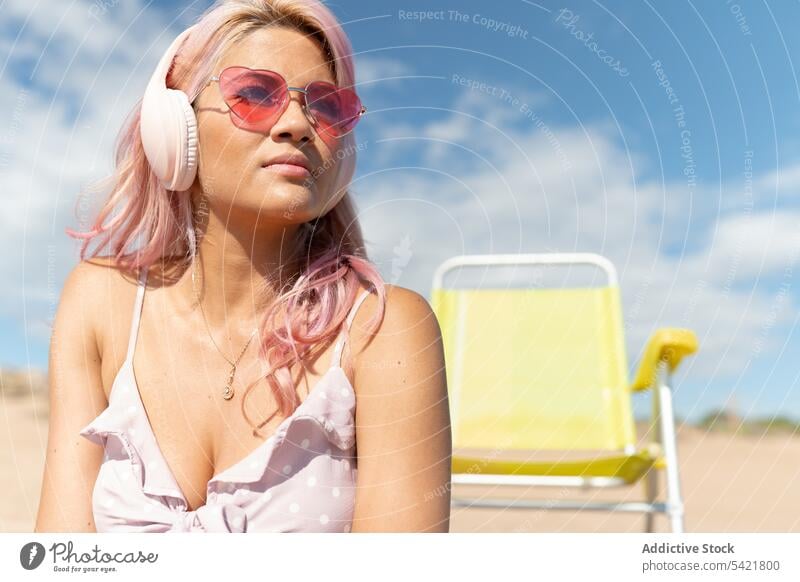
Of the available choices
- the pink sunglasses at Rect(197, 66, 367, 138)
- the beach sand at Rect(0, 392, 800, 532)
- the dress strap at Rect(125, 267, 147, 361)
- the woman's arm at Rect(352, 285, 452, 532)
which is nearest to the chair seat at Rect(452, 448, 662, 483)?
the beach sand at Rect(0, 392, 800, 532)

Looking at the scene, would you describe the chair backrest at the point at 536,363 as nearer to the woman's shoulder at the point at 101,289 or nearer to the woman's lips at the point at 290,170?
the woman's shoulder at the point at 101,289

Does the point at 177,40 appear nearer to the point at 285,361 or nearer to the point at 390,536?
the point at 285,361

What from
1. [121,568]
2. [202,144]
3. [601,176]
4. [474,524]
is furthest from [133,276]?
[474,524]

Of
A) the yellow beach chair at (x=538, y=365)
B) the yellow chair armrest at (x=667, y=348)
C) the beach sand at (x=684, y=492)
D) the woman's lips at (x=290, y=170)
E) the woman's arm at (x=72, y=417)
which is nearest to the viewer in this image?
the woman's lips at (x=290, y=170)

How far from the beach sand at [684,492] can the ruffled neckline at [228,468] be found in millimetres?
938

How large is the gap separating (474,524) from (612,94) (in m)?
2.85

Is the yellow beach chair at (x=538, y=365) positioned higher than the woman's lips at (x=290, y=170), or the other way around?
the yellow beach chair at (x=538, y=365)

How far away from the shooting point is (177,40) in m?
1.28

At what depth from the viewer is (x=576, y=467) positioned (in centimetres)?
258

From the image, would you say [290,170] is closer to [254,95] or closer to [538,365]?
[254,95]

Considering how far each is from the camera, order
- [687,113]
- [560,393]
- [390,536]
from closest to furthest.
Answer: [390,536] → [687,113] → [560,393]

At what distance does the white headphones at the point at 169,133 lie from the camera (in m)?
1.22

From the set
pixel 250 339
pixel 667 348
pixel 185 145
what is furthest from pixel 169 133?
pixel 667 348

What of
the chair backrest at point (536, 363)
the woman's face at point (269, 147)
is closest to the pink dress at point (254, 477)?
the woman's face at point (269, 147)
